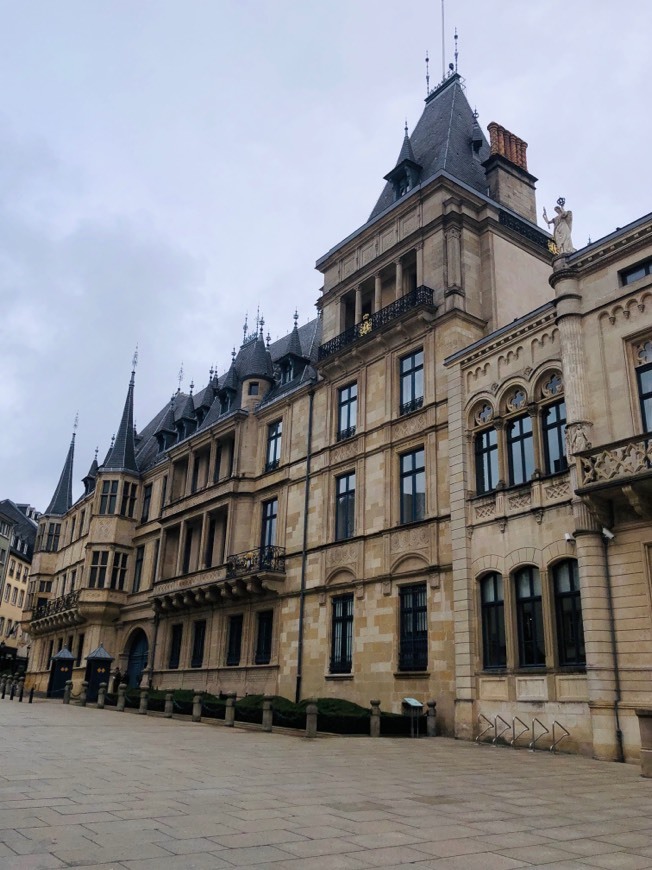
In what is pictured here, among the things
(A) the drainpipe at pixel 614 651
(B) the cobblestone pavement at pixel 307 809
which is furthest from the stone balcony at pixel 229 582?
(A) the drainpipe at pixel 614 651

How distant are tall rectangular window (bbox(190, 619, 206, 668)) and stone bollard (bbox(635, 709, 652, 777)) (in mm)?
25474

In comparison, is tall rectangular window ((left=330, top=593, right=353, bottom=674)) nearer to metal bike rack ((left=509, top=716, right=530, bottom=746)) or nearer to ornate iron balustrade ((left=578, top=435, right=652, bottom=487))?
metal bike rack ((left=509, top=716, right=530, bottom=746))

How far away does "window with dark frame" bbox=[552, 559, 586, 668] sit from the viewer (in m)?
18.8

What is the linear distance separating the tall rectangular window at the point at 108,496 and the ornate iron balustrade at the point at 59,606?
5.50 m

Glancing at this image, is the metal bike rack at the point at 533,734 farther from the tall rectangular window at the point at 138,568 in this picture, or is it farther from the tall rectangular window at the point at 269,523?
the tall rectangular window at the point at 138,568

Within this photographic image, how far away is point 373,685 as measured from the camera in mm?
25047

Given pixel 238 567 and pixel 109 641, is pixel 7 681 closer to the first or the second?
pixel 109 641

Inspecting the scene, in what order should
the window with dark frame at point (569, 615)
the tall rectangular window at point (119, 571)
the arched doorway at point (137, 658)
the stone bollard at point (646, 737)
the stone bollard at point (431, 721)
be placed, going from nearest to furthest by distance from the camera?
the stone bollard at point (646, 737) → the window with dark frame at point (569, 615) → the stone bollard at point (431, 721) → the arched doorway at point (137, 658) → the tall rectangular window at point (119, 571)

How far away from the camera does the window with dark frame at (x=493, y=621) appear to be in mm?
21156

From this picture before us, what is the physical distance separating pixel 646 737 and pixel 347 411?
19014 mm

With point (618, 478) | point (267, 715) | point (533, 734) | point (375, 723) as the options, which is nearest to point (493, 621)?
point (533, 734)

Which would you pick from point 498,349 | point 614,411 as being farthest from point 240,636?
point 614,411

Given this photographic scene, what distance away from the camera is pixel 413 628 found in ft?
80.1

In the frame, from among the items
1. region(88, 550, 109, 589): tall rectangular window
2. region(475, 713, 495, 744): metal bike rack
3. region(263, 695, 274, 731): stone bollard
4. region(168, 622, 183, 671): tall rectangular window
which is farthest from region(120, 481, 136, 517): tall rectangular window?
region(475, 713, 495, 744): metal bike rack
